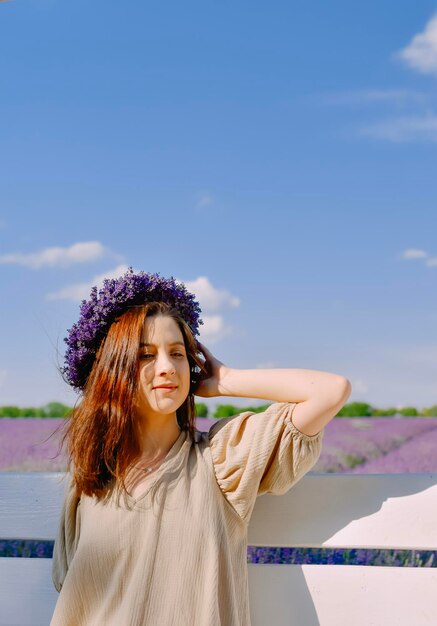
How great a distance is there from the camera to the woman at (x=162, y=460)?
1440 mm

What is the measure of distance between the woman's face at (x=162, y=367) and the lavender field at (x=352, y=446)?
1936 millimetres

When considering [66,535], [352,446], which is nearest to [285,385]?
[66,535]

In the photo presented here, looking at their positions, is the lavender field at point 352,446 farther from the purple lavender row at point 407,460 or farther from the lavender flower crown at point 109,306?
the lavender flower crown at point 109,306

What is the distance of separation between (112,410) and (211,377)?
0.71 feet

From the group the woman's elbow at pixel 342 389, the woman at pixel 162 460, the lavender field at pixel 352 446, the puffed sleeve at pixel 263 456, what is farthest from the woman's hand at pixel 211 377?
the lavender field at pixel 352 446

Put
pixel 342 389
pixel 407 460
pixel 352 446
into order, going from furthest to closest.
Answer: pixel 352 446
pixel 407 460
pixel 342 389

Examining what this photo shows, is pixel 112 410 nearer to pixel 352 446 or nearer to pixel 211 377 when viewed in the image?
pixel 211 377

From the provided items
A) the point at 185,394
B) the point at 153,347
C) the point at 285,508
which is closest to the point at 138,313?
the point at 153,347

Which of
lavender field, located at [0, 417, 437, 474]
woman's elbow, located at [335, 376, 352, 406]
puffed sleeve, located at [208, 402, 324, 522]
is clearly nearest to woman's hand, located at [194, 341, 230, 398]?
puffed sleeve, located at [208, 402, 324, 522]

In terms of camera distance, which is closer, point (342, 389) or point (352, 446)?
point (342, 389)

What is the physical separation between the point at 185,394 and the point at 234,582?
1.23 ft

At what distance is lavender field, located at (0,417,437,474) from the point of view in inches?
145

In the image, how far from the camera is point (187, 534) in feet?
4.75

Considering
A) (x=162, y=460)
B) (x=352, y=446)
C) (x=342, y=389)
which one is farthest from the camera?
(x=352, y=446)
